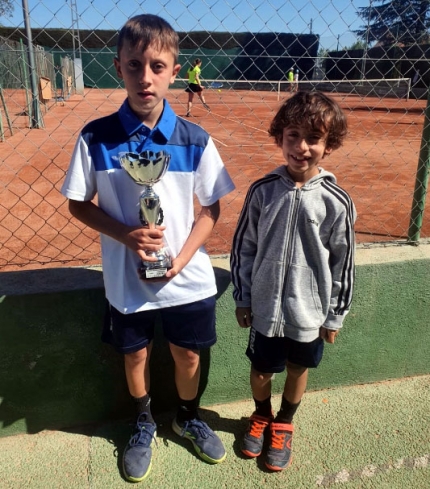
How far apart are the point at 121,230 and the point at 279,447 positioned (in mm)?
1167

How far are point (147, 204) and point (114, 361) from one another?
954 mm

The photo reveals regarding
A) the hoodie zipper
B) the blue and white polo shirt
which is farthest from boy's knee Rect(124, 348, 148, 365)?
the hoodie zipper

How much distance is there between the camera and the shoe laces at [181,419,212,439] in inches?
85.4

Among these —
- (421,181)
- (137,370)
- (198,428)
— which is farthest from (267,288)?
(421,181)

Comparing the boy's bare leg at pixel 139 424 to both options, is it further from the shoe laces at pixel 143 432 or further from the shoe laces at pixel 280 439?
the shoe laces at pixel 280 439

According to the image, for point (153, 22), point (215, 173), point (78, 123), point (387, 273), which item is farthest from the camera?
point (78, 123)

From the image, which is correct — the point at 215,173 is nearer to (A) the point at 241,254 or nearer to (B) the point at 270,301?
(A) the point at 241,254

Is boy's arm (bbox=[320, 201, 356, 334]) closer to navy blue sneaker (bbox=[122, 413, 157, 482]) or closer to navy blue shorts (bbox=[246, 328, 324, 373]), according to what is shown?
navy blue shorts (bbox=[246, 328, 324, 373])

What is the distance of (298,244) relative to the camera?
1.83 m

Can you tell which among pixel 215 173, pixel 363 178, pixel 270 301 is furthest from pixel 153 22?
pixel 363 178

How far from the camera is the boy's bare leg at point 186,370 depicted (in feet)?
6.68

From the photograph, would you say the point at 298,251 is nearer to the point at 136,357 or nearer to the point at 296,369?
the point at 296,369

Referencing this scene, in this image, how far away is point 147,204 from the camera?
5.43ft

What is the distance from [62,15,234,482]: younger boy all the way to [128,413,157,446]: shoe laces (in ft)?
0.13
